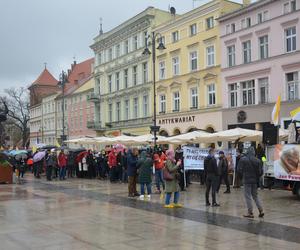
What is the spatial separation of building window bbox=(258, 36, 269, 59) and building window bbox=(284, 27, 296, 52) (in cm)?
183

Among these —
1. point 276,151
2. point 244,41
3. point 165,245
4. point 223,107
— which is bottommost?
point 165,245

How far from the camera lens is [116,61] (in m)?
57.6

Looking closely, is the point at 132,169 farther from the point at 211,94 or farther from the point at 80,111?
the point at 80,111

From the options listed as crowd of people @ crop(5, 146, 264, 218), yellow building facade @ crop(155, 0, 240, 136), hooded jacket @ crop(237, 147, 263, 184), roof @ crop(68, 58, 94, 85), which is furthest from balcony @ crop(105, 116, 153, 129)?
hooded jacket @ crop(237, 147, 263, 184)

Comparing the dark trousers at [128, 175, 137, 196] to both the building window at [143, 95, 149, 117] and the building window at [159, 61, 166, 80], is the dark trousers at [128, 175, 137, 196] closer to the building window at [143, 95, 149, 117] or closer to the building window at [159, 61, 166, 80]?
the building window at [159, 61, 166, 80]

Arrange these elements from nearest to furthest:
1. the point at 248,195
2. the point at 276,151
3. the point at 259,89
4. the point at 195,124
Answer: the point at 248,195 < the point at 276,151 < the point at 259,89 < the point at 195,124

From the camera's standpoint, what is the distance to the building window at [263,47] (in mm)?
35150

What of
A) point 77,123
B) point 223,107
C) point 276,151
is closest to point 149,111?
point 223,107

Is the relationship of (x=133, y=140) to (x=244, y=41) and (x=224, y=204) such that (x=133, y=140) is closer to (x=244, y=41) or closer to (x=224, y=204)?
(x=244, y=41)

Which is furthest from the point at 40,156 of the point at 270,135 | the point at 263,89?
the point at 263,89

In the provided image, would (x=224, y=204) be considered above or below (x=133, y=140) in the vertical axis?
below

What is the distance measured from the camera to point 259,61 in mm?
35562

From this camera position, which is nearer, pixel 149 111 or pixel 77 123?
pixel 149 111

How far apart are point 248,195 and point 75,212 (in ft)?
15.3
